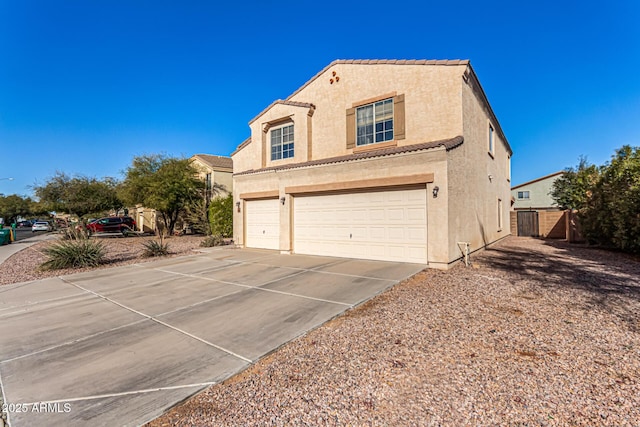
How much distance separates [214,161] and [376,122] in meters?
19.9

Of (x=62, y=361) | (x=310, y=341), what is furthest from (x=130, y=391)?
(x=310, y=341)

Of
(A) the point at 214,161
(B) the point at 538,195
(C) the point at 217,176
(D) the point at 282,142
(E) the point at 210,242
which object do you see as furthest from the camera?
(B) the point at 538,195

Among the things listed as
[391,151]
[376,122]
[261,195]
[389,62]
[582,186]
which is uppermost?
[389,62]

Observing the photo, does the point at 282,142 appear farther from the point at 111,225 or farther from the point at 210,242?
the point at 111,225

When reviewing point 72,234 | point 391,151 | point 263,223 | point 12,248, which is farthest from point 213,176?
point 391,151

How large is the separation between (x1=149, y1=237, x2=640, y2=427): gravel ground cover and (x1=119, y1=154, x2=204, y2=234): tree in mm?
20206

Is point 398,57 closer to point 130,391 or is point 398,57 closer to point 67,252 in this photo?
point 130,391

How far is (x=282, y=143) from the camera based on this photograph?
13.8 metres

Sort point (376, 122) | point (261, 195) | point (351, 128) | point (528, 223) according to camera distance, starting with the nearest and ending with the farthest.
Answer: point (376, 122)
point (351, 128)
point (261, 195)
point (528, 223)

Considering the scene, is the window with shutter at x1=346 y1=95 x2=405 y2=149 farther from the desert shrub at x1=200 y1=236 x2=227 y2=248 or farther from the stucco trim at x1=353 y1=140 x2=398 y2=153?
the desert shrub at x1=200 y1=236 x2=227 y2=248

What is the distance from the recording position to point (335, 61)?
12.3 m

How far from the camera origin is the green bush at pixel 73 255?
969cm

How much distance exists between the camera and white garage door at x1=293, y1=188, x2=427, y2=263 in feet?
30.4

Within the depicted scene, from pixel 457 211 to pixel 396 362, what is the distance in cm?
710
